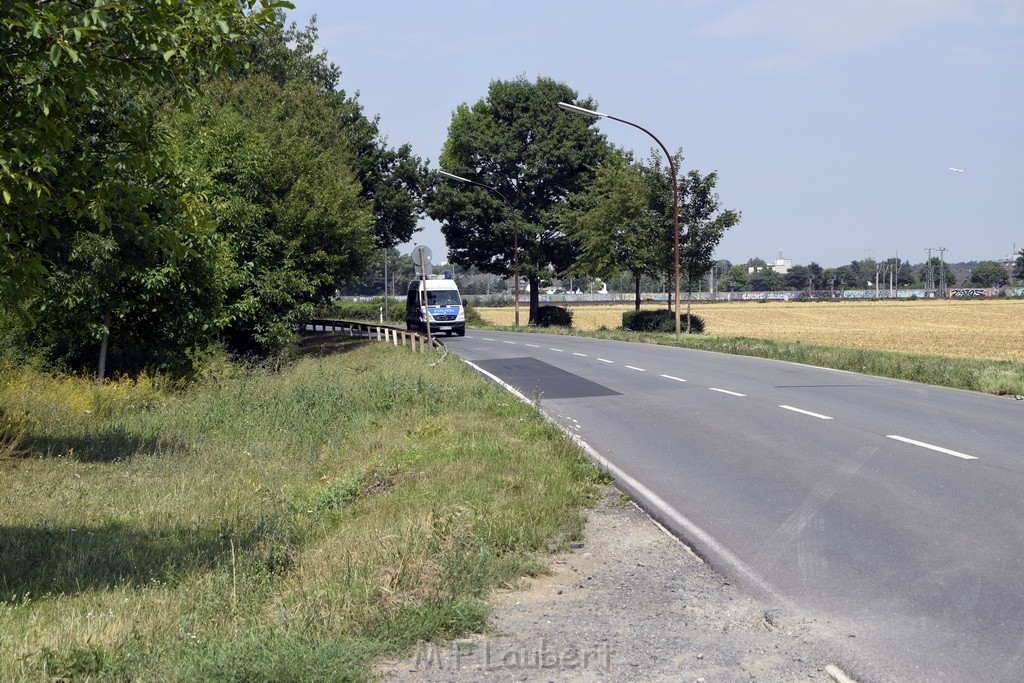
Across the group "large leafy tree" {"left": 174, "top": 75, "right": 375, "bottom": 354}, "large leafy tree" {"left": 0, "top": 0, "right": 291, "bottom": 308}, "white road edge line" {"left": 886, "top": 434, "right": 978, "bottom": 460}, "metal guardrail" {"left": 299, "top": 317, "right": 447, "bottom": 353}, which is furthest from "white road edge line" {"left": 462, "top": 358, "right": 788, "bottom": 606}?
"large leafy tree" {"left": 174, "top": 75, "right": 375, "bottom": 354}

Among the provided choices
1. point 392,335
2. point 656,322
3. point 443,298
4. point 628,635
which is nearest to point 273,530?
point 628,635

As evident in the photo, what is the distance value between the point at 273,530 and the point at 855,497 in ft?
17.2

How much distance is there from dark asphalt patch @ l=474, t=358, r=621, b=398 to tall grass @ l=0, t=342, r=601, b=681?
1664mm

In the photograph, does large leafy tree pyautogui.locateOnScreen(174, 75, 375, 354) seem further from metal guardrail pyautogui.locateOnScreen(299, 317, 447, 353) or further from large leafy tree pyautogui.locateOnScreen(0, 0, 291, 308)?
large leafy tree pyautogui.locateOnScreen(0, 0, 291, 308)

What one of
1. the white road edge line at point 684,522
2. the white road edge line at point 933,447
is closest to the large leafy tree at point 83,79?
the white road edge line at point 684,522

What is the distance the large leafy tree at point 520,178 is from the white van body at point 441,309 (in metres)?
13.5

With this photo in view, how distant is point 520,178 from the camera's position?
63781 mm

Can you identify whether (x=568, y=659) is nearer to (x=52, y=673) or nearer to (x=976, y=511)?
(x=52, y=673)

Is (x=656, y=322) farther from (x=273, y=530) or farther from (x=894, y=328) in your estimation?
(x=273, y=530)

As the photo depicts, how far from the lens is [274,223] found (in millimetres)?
36250

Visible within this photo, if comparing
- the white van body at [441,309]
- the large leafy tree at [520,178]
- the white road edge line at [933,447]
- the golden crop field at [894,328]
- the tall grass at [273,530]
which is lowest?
the golden crop field at [894,328]

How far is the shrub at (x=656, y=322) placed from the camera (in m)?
46.5

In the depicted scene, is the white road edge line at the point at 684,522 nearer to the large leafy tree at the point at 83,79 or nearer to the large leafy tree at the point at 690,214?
the large leafy tree at the point at 83,79

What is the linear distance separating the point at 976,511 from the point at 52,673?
712 cm
